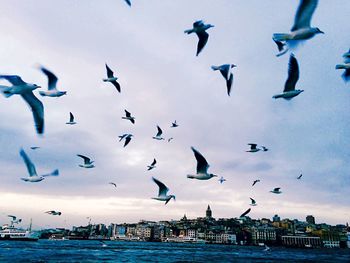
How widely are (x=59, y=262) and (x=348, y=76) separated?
28049mm

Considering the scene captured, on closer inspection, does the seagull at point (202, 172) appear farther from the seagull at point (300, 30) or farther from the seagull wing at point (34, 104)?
the seagull wing at point (34, 104)

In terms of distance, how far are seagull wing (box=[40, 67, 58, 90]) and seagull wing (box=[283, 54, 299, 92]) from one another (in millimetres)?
8360

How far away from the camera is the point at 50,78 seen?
13398 mm

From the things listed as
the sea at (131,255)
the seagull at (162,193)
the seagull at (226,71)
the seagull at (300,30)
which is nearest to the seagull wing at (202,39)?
the seagull at (226,71)

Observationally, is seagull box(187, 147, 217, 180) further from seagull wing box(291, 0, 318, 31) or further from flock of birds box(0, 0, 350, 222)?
seagull wing box(291, 0, 318, 31)

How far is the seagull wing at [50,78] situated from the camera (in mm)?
13336

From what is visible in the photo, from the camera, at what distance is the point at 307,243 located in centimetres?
15188

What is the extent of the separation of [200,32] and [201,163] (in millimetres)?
4324

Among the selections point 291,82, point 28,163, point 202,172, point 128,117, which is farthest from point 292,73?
point 128,117

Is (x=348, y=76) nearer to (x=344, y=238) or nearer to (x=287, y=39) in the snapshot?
(x=287, y=39)

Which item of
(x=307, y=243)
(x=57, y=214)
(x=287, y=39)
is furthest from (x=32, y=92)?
(x=307, y=243)

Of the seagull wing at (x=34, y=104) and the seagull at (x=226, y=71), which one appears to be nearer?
the seagull wing at (x=34, y=104)

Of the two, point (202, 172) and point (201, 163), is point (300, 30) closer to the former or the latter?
point (201, 163)

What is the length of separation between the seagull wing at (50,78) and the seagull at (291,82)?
8049 millimetres
